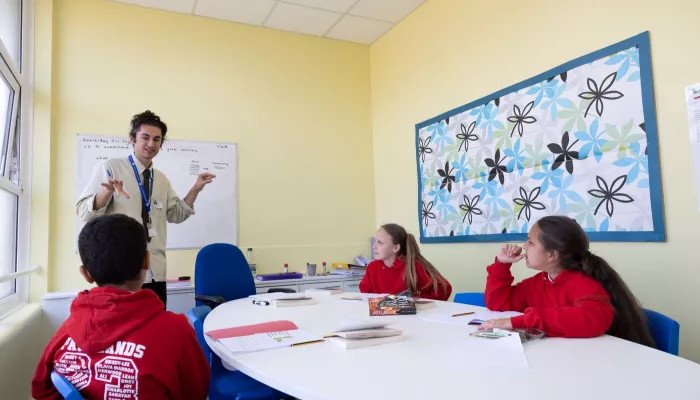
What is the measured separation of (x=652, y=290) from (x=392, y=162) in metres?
2.51

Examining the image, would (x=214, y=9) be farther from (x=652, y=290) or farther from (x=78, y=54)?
(x=652, y=290)

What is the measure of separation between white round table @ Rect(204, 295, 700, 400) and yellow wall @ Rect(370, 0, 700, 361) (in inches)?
42.4

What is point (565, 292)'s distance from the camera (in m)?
1.70

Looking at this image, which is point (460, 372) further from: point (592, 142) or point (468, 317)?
point (592, 142)

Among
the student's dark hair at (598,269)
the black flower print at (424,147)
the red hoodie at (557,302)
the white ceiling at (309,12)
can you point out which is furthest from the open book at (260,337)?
the white ceiling at (309,12)

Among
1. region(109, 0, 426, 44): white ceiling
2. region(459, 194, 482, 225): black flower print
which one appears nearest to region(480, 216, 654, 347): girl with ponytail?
region(459, 194, 482, 225): black flower print

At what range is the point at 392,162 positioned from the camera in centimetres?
434

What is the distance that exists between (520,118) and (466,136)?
1.66ft

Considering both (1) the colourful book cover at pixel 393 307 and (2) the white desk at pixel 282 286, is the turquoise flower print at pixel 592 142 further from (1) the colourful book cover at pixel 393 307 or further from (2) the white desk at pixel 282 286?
(2) the white desk at pixel 282 286

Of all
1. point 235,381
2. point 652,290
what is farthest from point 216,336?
point 652,290

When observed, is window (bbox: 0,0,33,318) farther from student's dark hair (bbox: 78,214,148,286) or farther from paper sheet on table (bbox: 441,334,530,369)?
paper sheet on table (bbox: 441,334,530,369)

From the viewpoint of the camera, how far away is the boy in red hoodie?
3.61 ft

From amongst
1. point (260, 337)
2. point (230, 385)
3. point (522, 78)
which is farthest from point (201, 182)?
point (522, 78)

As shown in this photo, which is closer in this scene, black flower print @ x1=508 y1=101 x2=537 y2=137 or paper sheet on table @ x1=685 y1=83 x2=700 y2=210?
paper sheet on table @ x1=685 y1=83 x2=700 y2=210
